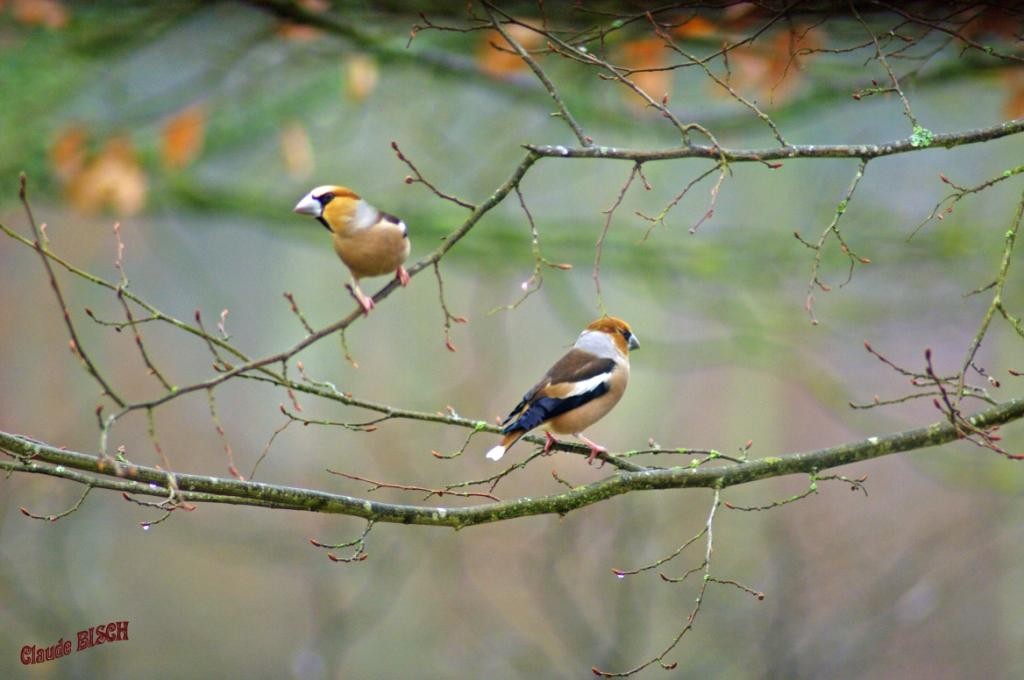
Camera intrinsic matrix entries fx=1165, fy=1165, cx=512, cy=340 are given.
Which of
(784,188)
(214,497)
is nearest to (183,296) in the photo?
(784,188)

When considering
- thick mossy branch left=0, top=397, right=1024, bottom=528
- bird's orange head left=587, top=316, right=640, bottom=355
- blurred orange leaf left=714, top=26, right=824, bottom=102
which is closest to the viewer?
thick mossy branch left=0, top=397, right=1024, bottom=528

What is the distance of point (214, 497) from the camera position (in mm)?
2885

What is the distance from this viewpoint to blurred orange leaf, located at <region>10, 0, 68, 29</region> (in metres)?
5.51

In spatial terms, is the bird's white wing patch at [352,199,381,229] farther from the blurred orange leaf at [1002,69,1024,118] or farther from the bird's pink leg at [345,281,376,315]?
the blurred orange leaf at [1002,69,1024,118]

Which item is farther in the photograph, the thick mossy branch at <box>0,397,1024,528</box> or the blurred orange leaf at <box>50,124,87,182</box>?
the blurred orange leaf at <box>50,124,87,182</box>

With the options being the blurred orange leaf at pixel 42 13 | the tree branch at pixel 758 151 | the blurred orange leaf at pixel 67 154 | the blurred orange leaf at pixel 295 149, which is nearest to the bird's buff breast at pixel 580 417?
the tree branch at pixel 758 151

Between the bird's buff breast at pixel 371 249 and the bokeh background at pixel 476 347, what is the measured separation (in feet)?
4.86

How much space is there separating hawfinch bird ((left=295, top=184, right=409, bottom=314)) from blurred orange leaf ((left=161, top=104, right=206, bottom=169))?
11.5ft

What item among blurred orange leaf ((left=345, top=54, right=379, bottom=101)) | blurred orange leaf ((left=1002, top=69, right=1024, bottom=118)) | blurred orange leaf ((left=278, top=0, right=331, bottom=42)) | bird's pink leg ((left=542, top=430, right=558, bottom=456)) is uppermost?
blurred orange leaf ((left=345, top=54, right=379, bottom=101))

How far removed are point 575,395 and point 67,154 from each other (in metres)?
3.87

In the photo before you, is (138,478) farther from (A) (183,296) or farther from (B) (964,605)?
(A) (183,296)

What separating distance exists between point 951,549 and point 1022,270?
9.42ft

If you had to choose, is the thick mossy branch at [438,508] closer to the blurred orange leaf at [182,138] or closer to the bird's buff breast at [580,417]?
the bird's buff breast at [580,417]

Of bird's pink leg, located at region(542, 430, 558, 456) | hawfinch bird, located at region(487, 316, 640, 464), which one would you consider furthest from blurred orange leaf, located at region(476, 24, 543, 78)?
bird's pink leg, located at region(542, 430, 558, 456)
